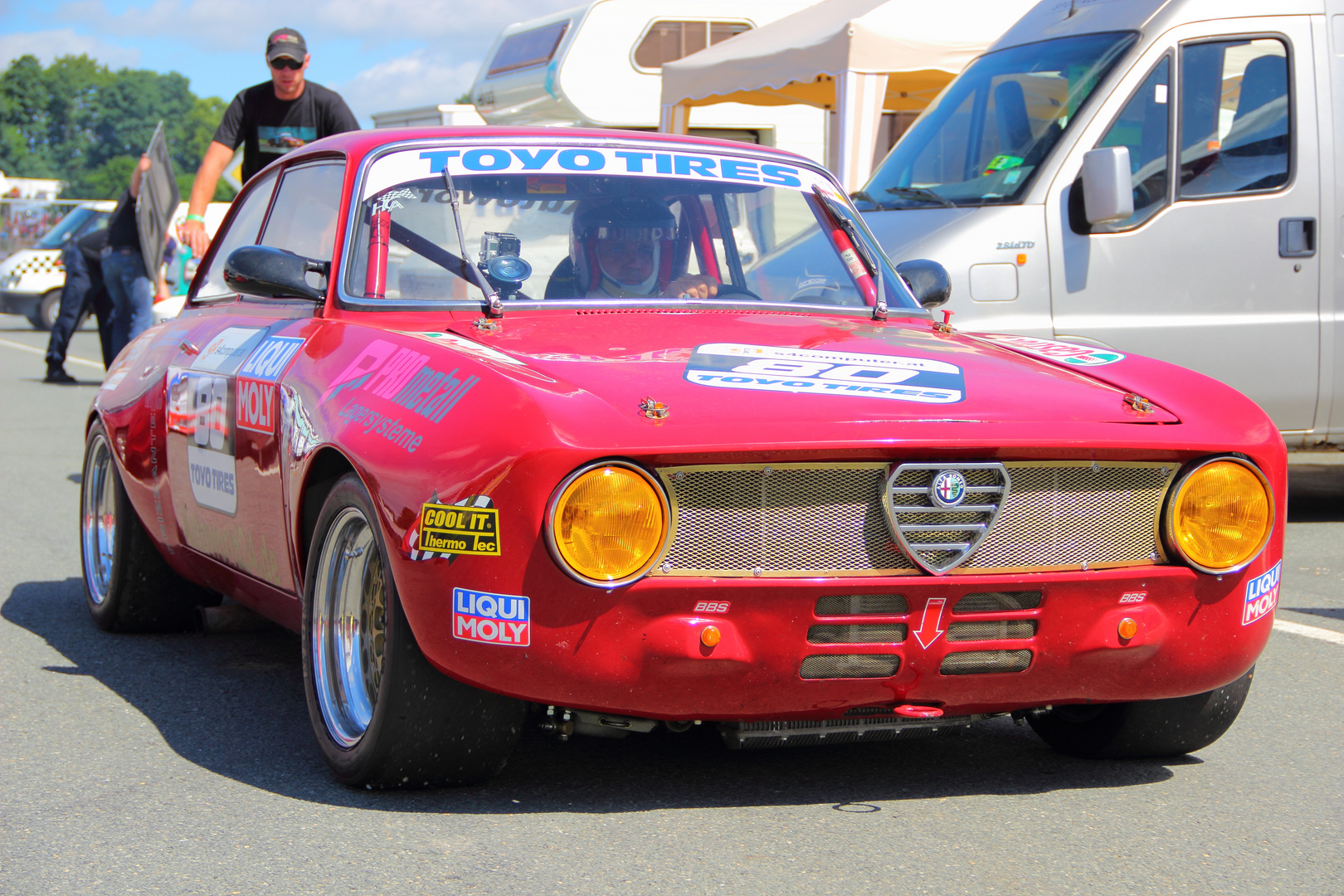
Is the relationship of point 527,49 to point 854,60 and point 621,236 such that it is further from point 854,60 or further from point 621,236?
point 621,236

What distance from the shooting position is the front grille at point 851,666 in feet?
10.00

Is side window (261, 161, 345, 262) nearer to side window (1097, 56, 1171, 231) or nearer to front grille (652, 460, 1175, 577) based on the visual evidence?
front grille (652, 460, 1175, 577)

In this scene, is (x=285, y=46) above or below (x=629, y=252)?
above

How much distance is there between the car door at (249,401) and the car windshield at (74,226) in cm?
1877

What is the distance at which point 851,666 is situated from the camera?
3062mm

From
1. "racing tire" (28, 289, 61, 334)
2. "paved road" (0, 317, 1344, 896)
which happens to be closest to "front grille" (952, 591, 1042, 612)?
"paved road" (0, 317, 1344, 896)

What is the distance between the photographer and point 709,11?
14.9 m

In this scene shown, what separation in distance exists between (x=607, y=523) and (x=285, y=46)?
4581 mm

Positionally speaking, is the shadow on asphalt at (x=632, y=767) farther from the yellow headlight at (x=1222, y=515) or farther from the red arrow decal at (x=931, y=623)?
the yellow headlight at (x=1222, y=515)

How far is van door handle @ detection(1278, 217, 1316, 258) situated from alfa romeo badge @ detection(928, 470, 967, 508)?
4.83m

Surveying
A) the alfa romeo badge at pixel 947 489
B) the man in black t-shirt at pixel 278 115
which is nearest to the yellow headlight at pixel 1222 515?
the alfa romeo badge at pixel 947 489

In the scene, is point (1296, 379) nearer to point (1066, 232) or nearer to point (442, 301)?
point (1066, 232)

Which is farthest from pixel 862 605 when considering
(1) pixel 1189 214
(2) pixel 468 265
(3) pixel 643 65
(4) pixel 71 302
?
(4) pixel 71 302

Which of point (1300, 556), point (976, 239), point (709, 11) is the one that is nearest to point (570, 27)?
point (709, 11)
